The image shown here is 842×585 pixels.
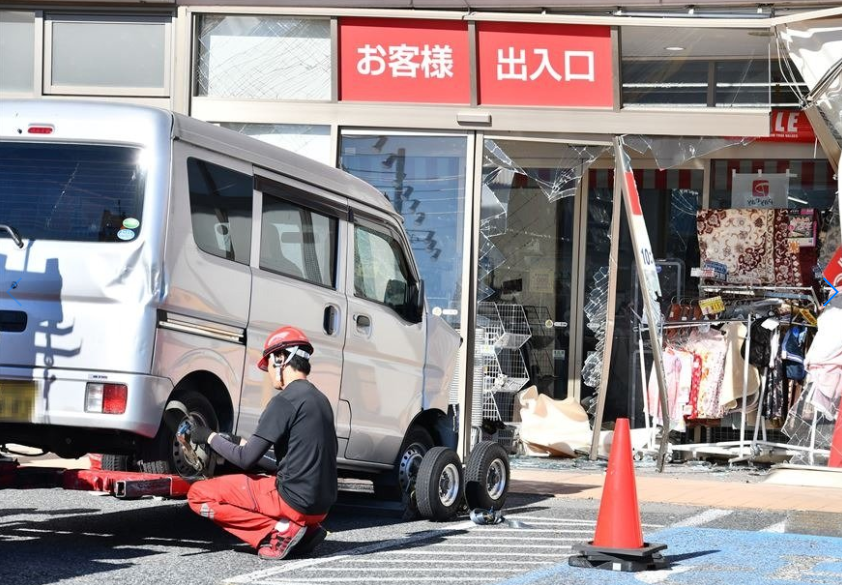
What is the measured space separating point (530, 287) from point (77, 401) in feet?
31.1

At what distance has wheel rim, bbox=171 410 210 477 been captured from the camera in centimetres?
746

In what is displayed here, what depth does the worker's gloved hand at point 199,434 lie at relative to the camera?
7.45 m

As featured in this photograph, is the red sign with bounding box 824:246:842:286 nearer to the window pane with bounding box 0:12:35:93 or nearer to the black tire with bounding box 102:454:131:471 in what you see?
the black tire with bounding box 102:454:131:471

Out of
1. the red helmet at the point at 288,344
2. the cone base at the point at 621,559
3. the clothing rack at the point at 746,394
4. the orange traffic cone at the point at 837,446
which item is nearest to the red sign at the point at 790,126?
the clothing rack at the point at 746,394

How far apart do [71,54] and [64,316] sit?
789 centimetres

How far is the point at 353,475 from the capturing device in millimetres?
10086

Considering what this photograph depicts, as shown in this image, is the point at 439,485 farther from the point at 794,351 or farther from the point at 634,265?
the point at 634,265

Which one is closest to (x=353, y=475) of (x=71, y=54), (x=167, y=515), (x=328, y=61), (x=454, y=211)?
(x=167, y=515)

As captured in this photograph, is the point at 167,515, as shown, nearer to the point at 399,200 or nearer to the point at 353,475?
the point at 353,475

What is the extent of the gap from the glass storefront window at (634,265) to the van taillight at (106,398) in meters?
9.22

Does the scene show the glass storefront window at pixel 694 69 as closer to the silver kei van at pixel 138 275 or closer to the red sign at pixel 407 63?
the red sign at pixel 407 63

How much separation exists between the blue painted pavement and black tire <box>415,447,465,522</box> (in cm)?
141

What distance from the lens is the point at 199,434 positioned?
748 centimetres

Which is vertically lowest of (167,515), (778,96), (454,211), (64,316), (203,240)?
(167,515)
